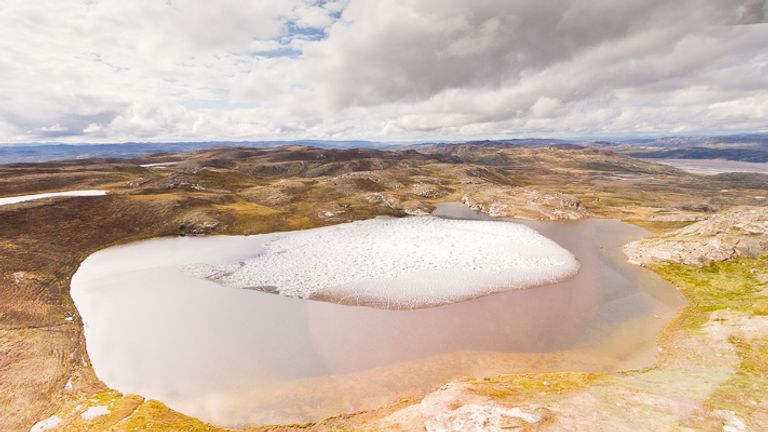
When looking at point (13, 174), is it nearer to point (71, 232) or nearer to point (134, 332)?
point (71, 232)

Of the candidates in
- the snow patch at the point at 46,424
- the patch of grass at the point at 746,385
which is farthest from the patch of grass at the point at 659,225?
the snow patch at the point at 46,424

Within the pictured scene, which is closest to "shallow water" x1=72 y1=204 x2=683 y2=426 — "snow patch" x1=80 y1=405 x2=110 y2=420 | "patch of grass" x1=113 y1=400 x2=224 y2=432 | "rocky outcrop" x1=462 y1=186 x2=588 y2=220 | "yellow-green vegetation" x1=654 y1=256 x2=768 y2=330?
"patch of grass" x1=113 y1=400 x2=224 y2=432

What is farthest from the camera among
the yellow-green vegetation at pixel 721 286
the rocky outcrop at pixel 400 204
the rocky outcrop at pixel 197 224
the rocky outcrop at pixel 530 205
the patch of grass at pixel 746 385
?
the rocky outcrop at pixel 400 204

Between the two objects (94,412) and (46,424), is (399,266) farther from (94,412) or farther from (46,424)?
(46,424)

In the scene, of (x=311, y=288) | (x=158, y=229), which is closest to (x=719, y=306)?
(x=311, y=288)

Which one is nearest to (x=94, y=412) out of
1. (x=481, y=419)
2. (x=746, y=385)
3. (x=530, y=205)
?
(x=481, y=419)

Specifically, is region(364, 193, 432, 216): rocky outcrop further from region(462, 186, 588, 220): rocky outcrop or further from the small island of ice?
the small island of ice

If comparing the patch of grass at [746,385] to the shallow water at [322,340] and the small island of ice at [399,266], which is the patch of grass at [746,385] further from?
the small island of ice at [399,266]
